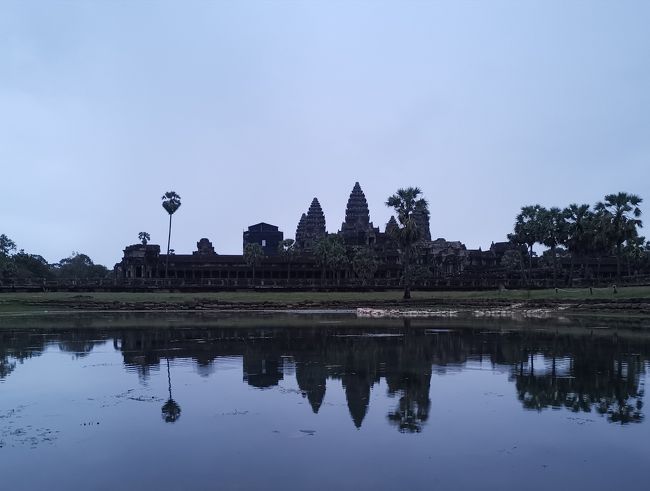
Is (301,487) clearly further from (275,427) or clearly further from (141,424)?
(141,424)

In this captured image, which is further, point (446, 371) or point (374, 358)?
point (374, 358)

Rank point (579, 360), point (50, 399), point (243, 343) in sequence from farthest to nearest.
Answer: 1. point (243, 343)
2. point (579, 360)
3. point (50, 399)

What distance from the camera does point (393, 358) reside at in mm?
27781

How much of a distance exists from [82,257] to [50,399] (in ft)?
570

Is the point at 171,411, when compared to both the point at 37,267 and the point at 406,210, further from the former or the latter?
the point at 37,267

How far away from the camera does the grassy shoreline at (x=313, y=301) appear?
60.1 m

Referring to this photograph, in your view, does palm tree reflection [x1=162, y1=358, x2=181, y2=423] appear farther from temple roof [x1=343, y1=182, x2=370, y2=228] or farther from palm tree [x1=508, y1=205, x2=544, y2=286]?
temple roof [x1=343, y1=182, x2=370, y2=228]

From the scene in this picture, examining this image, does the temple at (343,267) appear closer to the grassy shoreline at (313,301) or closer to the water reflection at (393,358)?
the grassy shoreline at (313,301)

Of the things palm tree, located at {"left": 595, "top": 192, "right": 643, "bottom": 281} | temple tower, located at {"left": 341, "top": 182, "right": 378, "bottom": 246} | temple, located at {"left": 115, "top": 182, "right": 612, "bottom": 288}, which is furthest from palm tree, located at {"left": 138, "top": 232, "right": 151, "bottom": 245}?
palm tree, located at {"left": 595, "top": 192, "right": 643, "bottom": 281}

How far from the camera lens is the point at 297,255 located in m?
125

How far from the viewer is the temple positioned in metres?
94.1

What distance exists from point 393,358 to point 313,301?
148 feet

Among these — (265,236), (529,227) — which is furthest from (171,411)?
(265,236)

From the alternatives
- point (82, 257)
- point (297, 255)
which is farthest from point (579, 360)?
point (82, 257)
